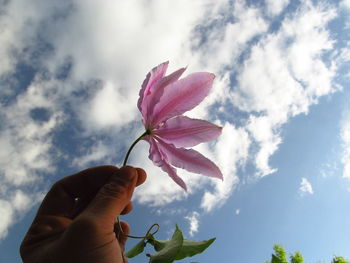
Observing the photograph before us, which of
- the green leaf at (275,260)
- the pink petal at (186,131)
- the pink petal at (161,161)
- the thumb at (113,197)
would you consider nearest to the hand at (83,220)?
the thumb at (113,197)

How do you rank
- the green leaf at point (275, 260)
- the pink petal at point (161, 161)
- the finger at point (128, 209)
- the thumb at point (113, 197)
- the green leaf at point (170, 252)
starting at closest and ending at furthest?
the green leaf at point (275, 260) < the green leaf at point (170, 252) < the thumb at point (113, 197) < the pink petal at point (161, 161) < the finger at point (128, 209)

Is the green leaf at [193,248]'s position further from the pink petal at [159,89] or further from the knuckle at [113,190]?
the pink petal at [159,89]

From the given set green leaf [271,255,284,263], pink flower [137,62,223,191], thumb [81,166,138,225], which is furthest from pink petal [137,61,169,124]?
green leaf [271,255,284,263]

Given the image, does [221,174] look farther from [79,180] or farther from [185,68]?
[79,180]

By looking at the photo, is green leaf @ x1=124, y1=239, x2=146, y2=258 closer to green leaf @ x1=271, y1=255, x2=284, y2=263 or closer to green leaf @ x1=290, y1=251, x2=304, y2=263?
green leaf @ x1=271, y1=255, x2=284, y2=263

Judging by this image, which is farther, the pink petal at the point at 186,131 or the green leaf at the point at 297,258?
the green leaf at the point at 297,258
